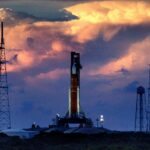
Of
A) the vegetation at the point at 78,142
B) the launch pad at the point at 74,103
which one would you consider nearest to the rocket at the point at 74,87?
the launch pad at the point at 74,103

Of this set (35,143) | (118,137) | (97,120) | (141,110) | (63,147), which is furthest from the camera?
(97,120)

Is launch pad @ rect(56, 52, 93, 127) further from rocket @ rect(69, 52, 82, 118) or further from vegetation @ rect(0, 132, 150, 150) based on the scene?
vegetation @ rect(0, 132, 150, 150)

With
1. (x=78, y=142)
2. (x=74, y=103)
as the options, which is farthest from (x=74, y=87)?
(x=78, y=142)

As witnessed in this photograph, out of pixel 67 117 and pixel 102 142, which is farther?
pixel 67 117

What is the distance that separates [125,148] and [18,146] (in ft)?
57.6

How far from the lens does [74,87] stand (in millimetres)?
158125

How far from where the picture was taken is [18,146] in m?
92.2

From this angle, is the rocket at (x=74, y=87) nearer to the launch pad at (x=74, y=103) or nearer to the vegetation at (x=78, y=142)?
the launch pad at (x=74, y=103)

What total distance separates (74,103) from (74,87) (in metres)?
4.14

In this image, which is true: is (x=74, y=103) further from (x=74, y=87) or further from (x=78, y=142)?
(x=78, y=142)

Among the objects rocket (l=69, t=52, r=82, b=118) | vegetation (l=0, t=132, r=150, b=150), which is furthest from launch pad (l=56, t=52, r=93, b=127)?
vegetation (l=0, t=132, r=150, b=150)

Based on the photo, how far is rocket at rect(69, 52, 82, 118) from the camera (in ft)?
516

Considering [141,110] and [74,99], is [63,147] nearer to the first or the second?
[141,110]

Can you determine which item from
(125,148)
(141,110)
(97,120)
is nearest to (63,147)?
(125,148)
